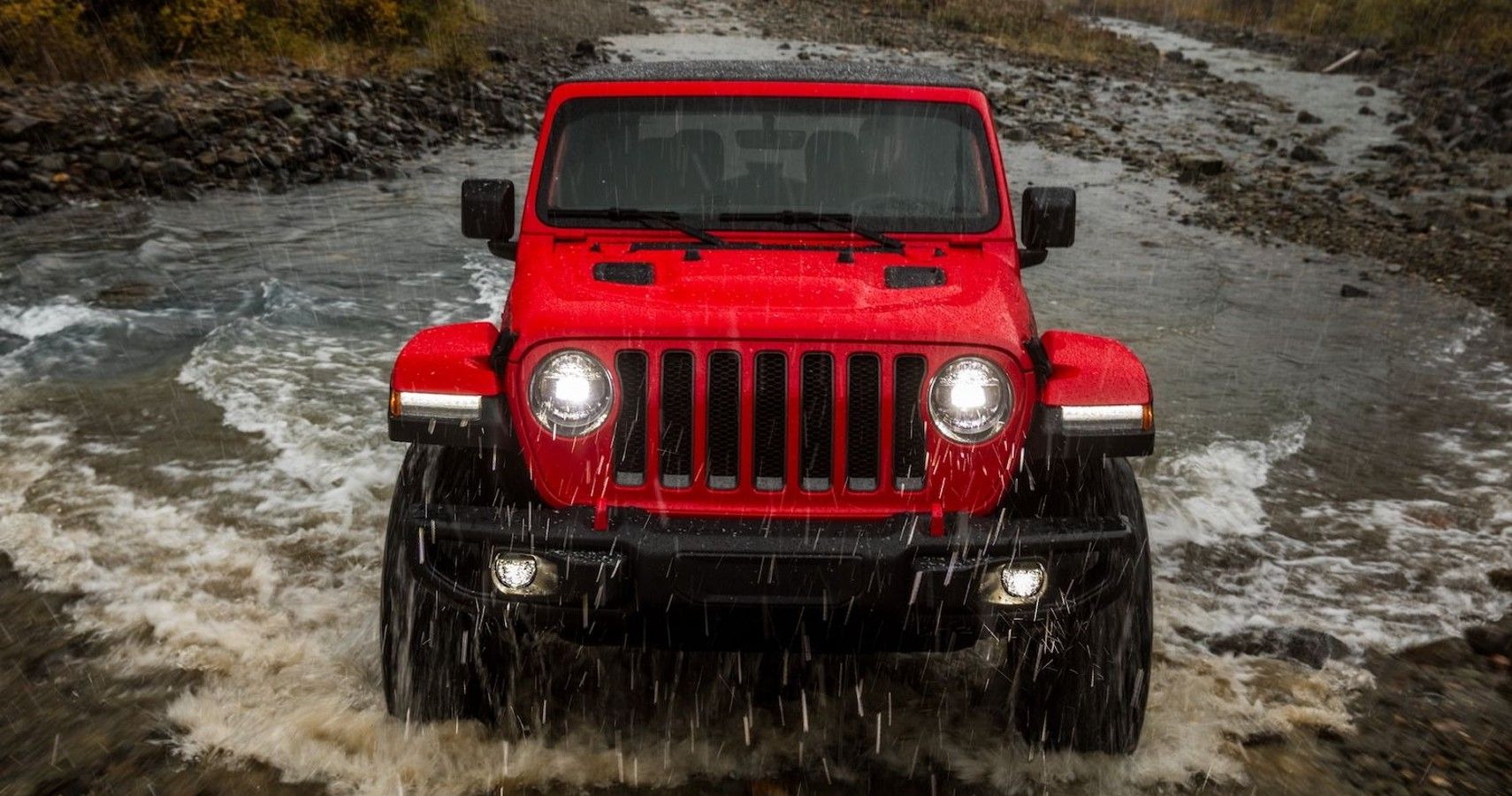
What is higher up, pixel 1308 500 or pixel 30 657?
pixel 30 657

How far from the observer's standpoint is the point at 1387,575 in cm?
553

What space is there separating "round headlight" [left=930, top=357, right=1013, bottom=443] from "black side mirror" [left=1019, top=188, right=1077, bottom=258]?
1.17 m

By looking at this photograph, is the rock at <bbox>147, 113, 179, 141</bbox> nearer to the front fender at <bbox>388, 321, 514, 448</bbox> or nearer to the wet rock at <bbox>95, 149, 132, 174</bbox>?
the wet rock at <bbox>95, 149, 132, 174</bbox>

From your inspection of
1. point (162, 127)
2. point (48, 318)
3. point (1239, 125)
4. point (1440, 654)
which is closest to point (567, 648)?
point (1440, 654)

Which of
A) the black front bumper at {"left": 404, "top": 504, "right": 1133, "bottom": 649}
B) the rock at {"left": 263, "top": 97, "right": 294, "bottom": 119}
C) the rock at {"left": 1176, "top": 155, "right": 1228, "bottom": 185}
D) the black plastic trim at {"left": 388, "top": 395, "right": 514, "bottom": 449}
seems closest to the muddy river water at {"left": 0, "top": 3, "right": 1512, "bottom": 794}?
the black front bumper at {"left": 404, "top": 504, "right": 1133, "bottom": 649}

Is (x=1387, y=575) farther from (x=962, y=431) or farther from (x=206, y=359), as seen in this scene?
(x=206, y=359)

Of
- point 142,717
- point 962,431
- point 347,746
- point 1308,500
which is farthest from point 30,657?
point 1308,500

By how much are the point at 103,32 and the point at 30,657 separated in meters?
17.3

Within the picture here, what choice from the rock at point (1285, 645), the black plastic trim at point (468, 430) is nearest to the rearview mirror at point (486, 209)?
the black plastic trim at point (468, 430)

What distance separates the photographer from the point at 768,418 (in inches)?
133

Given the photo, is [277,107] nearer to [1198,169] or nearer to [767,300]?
[1198,169]

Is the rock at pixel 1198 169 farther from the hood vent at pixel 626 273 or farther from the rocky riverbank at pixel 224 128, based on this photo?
the hood vent at pixel 626 273

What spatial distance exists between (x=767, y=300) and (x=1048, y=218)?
4.61 ft

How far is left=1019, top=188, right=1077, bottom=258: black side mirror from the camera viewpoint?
4445 mm
